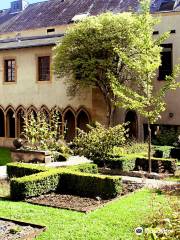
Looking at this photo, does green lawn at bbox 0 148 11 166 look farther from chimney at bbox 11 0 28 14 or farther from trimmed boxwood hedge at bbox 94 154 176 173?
chimney at bbox 11 0 28 14

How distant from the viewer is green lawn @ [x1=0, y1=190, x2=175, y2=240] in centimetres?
867

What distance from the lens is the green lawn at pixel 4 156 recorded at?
65.3ft

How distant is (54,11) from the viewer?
32.7 meters

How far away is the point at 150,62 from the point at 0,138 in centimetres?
1479

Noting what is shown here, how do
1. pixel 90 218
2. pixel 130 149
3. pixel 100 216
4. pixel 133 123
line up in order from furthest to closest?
pixel 133 123 < pixel 130 149 < pixel 100 216 < pixel 90 218

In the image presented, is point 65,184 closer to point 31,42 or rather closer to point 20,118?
point 20,118

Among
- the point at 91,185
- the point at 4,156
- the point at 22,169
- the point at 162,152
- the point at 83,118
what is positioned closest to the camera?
the point at 91,185

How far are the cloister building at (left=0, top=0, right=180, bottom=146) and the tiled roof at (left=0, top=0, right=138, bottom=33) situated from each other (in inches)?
3.4

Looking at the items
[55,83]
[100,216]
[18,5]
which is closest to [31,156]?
[55,83]

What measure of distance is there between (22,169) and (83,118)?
11.8m

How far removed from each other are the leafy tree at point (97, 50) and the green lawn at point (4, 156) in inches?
210

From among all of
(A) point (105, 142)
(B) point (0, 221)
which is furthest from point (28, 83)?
(B) point (0, 221)

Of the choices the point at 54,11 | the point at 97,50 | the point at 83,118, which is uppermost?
the point at 54,11

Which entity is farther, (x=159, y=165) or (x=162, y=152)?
(x=162, y=152)
